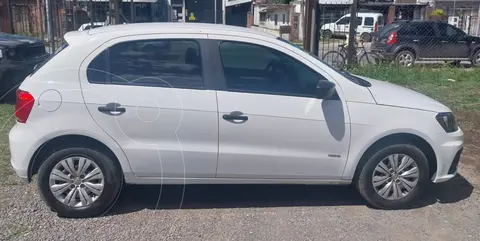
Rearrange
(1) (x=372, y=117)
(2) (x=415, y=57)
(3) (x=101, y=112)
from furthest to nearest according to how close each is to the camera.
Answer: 1. (2) (x=415, y=57)
2. (1) (x=372, y=117)
3. (3) (x=101, y=112)

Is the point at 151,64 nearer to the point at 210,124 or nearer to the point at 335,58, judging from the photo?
the point at 210,124

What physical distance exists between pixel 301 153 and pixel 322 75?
74 centimetres

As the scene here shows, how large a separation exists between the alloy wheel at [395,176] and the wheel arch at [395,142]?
5.0 inches

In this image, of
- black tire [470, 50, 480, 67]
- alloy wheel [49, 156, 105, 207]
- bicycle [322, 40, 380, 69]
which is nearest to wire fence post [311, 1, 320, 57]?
bicycle [322, 40, 380, 69]

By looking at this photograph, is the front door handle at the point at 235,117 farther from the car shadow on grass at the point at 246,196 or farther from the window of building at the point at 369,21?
the window of building at the point at 369,21

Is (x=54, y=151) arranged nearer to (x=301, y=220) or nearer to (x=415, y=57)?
(x=301, y=220)

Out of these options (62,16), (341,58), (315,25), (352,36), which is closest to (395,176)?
(315,25)

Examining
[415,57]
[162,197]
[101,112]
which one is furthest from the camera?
[415,57]

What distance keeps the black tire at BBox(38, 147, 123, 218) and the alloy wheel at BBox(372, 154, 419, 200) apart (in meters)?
2.40

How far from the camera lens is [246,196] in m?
5.04

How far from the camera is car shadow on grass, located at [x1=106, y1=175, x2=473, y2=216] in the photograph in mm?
4811

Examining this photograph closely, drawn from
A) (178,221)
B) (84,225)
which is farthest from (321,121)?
(84,225)

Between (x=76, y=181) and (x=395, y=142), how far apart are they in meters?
2.94

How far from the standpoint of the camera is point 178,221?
4.45m
